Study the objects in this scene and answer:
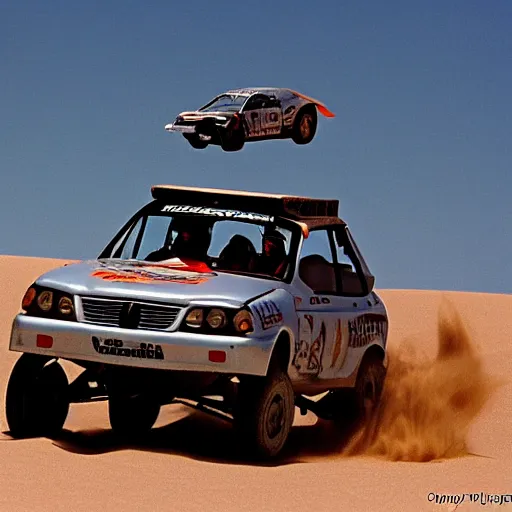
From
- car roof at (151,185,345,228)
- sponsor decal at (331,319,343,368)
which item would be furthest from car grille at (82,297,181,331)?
sponsor decal at (331,319,343,368)

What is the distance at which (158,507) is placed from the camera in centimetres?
1023

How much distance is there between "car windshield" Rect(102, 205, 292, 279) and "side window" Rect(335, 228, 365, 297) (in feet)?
3.61

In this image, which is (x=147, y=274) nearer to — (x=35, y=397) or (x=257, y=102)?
(x=35, y=397)

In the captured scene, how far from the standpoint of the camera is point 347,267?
14367 mm

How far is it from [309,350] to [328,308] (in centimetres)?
60

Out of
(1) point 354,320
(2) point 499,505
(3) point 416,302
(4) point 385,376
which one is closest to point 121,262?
(1) point 354,320

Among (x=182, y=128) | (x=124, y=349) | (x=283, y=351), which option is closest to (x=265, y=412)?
(x=283, y=351)

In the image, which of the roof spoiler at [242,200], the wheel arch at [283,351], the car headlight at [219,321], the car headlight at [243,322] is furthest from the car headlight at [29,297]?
the wheel arch at [283,351]

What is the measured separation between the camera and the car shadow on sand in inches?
493

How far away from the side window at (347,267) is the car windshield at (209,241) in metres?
1.10

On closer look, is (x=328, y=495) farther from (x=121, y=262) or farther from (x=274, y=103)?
(x=274, y=103)

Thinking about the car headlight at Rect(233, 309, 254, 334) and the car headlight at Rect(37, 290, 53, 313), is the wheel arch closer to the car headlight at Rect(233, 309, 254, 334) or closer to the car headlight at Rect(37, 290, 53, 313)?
the car headlight at Rect(233, 309, 254, 334)

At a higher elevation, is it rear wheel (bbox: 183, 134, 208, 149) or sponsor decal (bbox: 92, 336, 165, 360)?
rear wheel (bbox: 183, 134, 208, 149)

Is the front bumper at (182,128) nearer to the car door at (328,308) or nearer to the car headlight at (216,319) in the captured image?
the car door at (328,308)
